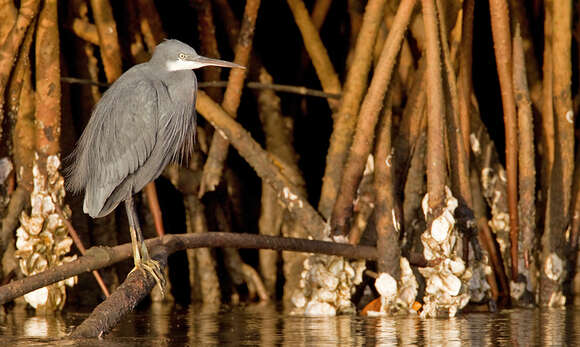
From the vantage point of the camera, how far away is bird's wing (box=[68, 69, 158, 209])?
4.71m

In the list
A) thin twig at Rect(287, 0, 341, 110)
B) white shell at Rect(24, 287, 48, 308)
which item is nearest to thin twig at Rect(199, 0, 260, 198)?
thin twig at Rect(287, 0, 341, 110)

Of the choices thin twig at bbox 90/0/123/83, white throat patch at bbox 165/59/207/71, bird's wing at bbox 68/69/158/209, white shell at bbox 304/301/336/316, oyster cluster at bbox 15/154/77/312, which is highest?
thin twig at bbox 90/0/123/83

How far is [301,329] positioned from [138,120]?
118 centimetres

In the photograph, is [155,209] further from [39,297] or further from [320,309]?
→ [320,309]

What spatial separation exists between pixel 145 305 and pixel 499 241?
2231 millimetres

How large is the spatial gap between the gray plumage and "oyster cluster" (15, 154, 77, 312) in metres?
0.82

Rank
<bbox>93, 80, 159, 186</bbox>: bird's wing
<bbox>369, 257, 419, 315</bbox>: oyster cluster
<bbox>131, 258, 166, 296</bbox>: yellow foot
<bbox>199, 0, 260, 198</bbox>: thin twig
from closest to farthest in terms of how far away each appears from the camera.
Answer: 1. <bbox>131, 258, 166, 296</bbox>: yellow foot
2. <bbox>93, 80, 159, 186</bbox>: bird's wing
3. <bbox>369, 257, 419, 315</bbox>: oyster cluster
4. <bbox>199, 0, 260, 198</bbox>: thin twig

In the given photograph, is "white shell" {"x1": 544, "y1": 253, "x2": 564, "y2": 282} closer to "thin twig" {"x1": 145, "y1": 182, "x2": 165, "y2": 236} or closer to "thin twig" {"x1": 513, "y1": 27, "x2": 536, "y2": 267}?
"thin twig" {"x1": 513, "y1": 27, "x2": 536, "y2": 267}

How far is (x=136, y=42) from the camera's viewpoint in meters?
6.64

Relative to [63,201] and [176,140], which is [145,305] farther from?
[176,140]

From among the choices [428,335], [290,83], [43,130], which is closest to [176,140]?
[43,130]

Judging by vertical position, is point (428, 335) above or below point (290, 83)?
below

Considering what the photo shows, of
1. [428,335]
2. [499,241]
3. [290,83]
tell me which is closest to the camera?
[428,335]

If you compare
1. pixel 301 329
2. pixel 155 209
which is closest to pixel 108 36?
pixel 155 209
